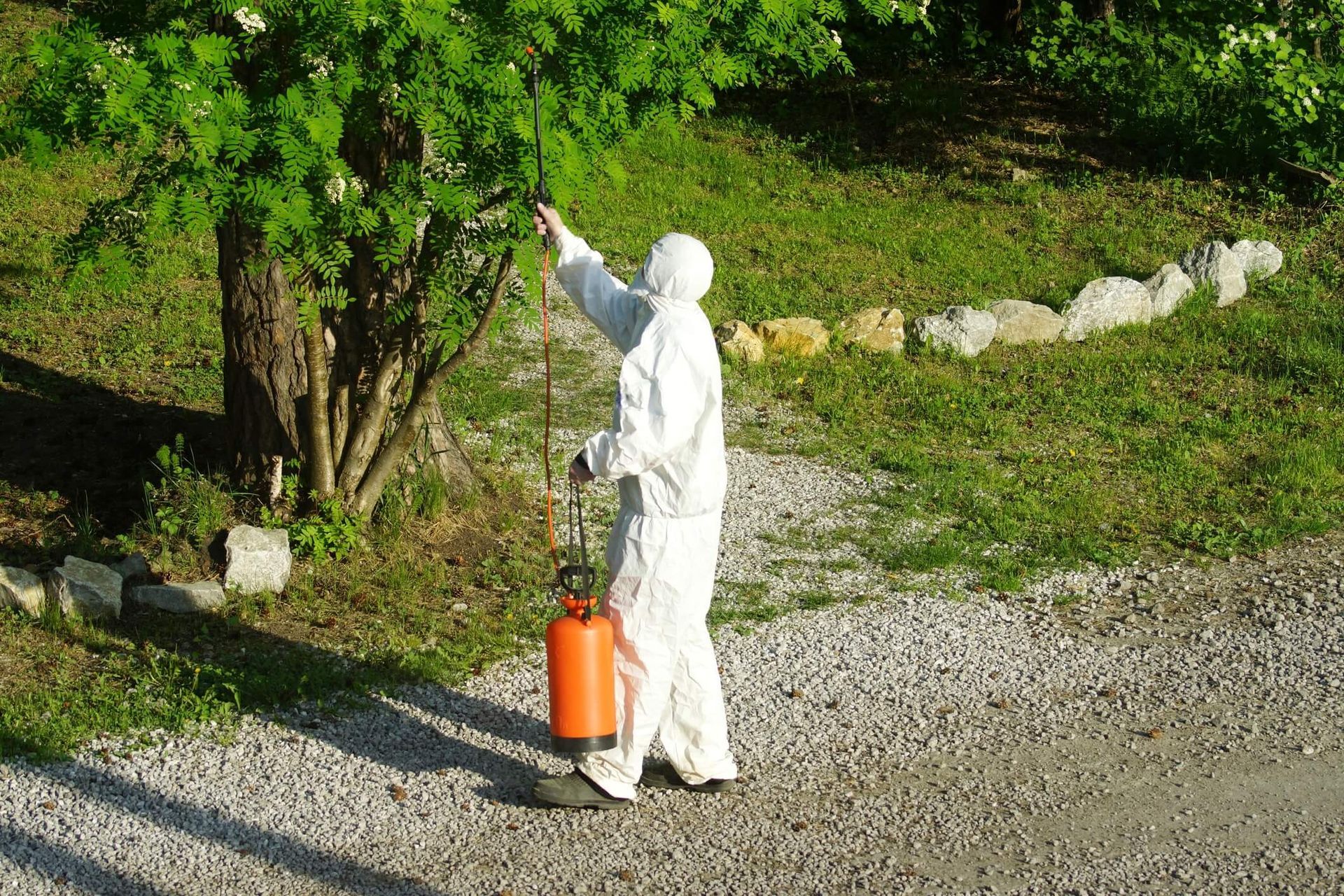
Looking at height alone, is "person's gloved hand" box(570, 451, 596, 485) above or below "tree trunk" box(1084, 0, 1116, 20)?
below

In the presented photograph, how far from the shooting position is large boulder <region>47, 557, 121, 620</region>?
6.32 meters

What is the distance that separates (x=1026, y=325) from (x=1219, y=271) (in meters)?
1.91

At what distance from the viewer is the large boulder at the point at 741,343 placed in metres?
10.3

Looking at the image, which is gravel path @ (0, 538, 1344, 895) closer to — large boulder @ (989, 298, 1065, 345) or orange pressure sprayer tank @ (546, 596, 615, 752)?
orange pressure sprayer tank @ (546, 596, 615, 752)

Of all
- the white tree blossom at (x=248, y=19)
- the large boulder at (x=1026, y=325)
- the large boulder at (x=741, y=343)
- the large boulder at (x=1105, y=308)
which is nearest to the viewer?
the white tree blossom at (x=248, y=19)

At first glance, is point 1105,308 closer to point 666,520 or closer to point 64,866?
point 666,520

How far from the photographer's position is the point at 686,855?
→ 4.75 metres

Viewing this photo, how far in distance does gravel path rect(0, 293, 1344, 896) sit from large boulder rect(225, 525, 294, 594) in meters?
1.20

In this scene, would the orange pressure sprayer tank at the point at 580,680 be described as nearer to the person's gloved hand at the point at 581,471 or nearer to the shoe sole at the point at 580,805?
the shoe sole at the point at 580,805

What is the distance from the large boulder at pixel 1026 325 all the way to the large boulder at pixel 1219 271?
1496 millimetres

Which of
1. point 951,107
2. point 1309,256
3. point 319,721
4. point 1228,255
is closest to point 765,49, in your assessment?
point 319,721

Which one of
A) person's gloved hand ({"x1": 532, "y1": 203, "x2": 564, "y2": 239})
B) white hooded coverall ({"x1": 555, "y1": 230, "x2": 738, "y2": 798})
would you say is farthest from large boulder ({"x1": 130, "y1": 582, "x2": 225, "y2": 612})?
person's gloved hand ({"x1": 532, "y1": 203, "x2": 564, "y2": 239})

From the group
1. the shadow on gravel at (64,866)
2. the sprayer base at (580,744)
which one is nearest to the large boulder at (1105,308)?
the sprayer base at (580,744)

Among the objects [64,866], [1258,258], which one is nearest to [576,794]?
[64,866]
